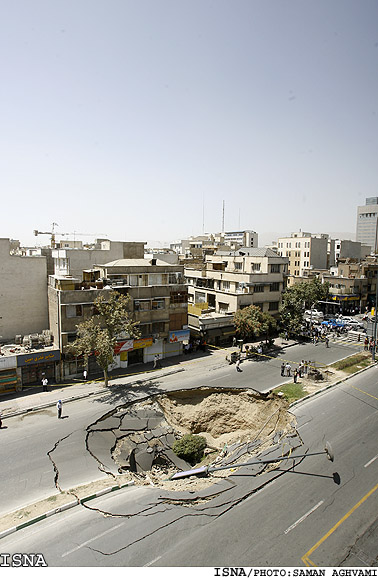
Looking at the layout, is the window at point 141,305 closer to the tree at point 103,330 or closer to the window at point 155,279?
the window at point 155,279

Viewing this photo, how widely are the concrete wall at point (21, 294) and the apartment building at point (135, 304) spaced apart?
8.17ft

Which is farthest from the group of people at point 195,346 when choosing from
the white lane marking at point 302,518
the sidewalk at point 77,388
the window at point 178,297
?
the white lane marking at point 302,518

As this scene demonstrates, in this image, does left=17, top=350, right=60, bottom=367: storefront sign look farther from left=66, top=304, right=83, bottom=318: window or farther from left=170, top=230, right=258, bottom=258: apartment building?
left=170, top=230, right=258, bottom=258: apartment building

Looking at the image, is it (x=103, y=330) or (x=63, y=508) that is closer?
(x=63, y=508)

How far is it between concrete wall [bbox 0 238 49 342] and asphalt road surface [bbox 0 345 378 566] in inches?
730

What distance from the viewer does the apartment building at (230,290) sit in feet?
151

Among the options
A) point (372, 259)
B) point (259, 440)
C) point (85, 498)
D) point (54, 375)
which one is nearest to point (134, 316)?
point (54, 375)

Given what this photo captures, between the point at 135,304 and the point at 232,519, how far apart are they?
25839 mm

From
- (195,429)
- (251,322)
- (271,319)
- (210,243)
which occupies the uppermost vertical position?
(210,243)

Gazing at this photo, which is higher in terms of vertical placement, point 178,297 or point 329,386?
point 178,297

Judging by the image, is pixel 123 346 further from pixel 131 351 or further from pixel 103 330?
pixel 103 330

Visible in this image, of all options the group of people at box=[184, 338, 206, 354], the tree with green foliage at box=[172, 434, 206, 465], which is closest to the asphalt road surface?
the tree with green foliage at box=[172, 434, 206, 465]

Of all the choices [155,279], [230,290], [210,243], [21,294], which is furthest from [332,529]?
[210,243]

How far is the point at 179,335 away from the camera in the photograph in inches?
1615
